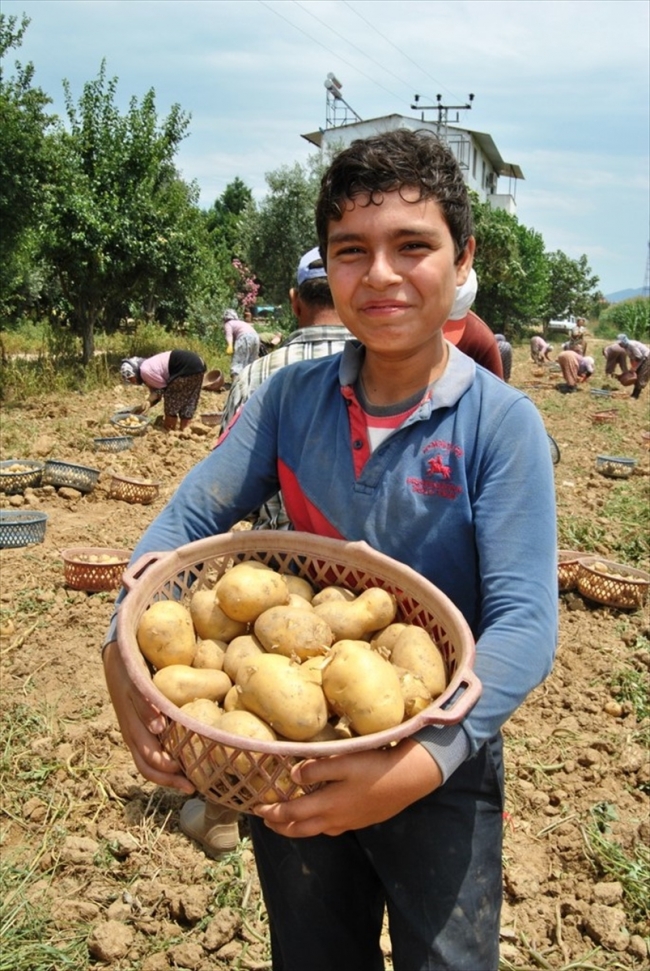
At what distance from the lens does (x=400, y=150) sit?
143cm

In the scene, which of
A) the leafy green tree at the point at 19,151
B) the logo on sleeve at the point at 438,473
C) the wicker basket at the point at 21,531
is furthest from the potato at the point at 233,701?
the leafy green tree at the point at 19,151

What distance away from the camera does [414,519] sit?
1451 millimetres

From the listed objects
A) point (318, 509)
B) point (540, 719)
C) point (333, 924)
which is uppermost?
point (318, 509)

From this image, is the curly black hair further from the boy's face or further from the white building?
the white building

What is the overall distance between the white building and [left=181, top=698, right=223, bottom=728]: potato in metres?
34.6

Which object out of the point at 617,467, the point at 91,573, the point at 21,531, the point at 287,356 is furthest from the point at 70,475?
the point at 617,467

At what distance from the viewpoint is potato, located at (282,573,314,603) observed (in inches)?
60.9

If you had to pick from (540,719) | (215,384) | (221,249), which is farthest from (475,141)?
(540,719)

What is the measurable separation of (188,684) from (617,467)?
8456 mm

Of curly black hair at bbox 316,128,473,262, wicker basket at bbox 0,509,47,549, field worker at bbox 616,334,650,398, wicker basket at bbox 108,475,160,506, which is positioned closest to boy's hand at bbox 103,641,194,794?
curly black hair at bbox 316,128,473,262

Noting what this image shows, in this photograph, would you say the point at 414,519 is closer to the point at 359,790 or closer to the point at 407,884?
the point at 359,790

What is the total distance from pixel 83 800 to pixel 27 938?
2.45 ft

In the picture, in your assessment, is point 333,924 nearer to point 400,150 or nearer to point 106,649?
point 106,649

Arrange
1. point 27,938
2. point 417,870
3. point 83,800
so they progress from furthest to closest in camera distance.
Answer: point 83,800 → point 27,938 → point 417,870
